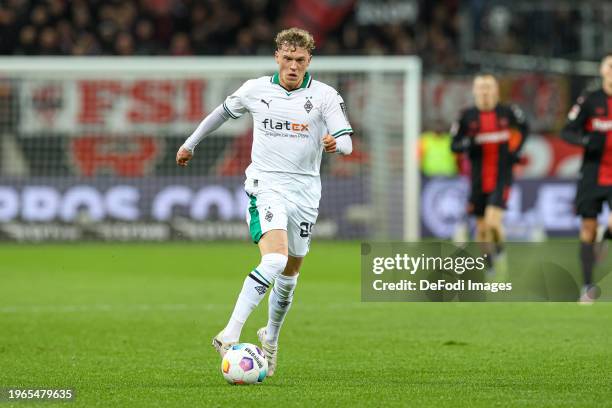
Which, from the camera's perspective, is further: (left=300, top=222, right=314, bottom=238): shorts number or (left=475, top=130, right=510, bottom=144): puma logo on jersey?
(left=475, top=130, right=510, bottom=144): puma logo on jersey

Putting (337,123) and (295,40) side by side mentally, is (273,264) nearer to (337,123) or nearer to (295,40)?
(337,123)

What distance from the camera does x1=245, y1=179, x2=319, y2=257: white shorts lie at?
7.46 metres

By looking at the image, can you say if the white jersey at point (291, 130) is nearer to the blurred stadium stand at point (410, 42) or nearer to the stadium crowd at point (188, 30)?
the blurred stadium stand at point (410, 42)

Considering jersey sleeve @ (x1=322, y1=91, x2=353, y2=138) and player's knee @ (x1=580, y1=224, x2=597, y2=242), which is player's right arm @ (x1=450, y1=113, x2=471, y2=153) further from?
jersey sleeve @ (x1=322, y1=91, x2=353, y2=138)

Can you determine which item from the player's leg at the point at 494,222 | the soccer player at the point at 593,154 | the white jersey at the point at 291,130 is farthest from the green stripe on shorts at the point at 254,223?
the player's leg at the point at 494,222

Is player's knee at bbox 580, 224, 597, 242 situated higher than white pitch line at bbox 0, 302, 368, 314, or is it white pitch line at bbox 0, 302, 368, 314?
player's knee at bbox 580, 224, 597, 242

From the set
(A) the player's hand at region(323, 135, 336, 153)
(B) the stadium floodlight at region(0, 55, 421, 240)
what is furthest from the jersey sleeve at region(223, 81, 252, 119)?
(B) the stadium floodlight at region(0, 55, 421, 240)

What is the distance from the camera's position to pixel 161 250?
18.8 metres

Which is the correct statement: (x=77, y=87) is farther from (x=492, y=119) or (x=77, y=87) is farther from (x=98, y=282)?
(x=492, y=119)

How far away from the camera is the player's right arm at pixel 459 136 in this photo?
46.9ft

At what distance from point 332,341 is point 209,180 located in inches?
403

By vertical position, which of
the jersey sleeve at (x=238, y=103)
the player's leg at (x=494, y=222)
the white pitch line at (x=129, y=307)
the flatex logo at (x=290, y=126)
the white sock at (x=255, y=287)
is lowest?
the white pitch line at (x=129, y=307)

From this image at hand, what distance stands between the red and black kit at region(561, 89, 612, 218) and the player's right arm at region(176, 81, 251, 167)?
484cm

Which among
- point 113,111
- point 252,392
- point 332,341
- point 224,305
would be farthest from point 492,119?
point 252,392
